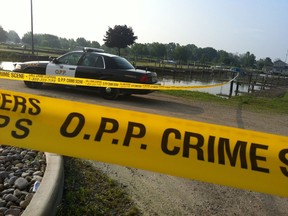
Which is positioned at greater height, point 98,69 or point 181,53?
point 98,69

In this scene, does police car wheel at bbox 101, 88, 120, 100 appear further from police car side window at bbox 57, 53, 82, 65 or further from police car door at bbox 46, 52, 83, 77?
police car side window at bbox 57, 53, 82, 65

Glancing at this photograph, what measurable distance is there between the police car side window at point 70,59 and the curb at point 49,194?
7786mm

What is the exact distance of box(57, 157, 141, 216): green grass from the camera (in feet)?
11.1

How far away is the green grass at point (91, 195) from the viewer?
340 centimetres

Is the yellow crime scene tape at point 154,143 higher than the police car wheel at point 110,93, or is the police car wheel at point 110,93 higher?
the yellow crime scene tape at point 154,143

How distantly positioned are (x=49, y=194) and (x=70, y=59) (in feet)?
28.9

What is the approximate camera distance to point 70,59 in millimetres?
11500

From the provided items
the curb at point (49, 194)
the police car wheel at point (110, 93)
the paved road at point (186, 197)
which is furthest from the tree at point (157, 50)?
the curb at point (49, 194)

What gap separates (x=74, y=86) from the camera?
1111cm

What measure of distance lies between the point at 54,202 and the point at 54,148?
1134 millimetres

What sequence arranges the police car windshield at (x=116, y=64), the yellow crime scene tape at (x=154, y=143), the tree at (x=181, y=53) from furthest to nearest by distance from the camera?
the tree at (x=181, y=53) → the police car windshield at (x=116, y=64) → the yellow crime scene tape at (x=154, y=143)

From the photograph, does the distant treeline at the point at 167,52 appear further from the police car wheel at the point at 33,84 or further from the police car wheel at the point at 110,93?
the police car wheel at the point at 110,93

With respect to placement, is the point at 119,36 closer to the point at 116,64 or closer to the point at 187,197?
the point at 116,64

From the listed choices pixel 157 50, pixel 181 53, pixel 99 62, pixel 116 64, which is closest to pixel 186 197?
pixel 116 64
